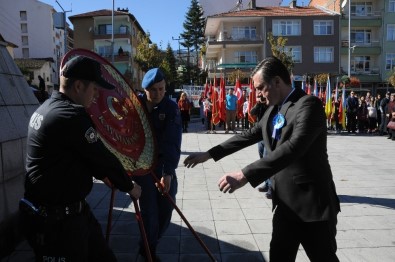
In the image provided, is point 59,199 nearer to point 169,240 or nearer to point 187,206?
point 169,240

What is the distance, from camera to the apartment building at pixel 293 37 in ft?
145

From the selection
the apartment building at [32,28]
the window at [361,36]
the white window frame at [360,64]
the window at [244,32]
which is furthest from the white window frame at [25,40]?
the white window frame at [360,64]

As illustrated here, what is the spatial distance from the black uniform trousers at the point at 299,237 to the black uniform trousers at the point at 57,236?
1317 mm

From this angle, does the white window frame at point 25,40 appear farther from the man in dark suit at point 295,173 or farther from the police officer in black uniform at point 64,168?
the man in dark suit at point 295,173

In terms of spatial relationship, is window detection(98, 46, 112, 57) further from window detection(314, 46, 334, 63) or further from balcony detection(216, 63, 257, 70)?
window detection(314, 46, 334, 63)

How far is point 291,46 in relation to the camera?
147 ft

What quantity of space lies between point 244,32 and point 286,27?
4864mm

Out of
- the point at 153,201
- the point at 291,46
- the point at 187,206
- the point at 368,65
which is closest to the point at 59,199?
the point at 153,201

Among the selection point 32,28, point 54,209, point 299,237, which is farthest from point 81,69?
point 32,28

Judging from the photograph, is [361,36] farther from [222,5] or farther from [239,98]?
[222,5]

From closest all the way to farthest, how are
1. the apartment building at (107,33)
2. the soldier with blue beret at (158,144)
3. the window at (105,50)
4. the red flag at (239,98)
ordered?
the soldier with blue beret at (158,144)
the red flag at (239,98)
the apartment building at (107,33)
the window at (105,50)

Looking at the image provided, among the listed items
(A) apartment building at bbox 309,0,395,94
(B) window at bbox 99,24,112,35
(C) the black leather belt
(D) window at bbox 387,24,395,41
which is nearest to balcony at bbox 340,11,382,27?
(A) apartment building at bbox 309,0,395,94

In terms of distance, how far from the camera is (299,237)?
106 inches

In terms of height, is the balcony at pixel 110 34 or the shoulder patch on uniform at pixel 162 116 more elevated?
the balcony at pixel 110 34
